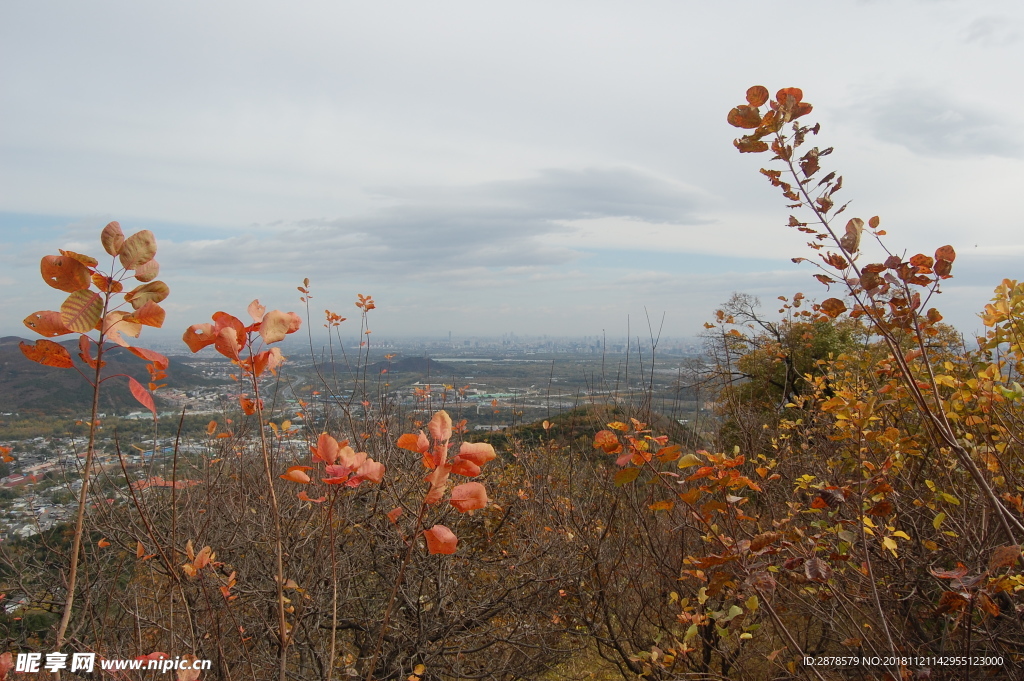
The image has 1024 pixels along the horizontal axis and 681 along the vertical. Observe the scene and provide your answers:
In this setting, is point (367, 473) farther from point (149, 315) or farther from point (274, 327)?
point (149, 315)

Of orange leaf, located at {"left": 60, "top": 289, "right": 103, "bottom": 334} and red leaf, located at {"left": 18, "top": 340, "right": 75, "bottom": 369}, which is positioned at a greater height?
orange leaf, located at {"left": 60, "top": 289, "right": 103, "bottom": 334}

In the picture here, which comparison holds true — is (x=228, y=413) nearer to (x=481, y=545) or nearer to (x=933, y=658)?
(x=481, y=545)

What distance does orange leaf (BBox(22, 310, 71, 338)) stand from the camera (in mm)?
896

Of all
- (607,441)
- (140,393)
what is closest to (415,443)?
(140,393)

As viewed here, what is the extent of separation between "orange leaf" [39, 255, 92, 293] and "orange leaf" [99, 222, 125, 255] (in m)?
0.06

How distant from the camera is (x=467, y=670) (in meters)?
4.05

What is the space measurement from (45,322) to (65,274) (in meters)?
0.09

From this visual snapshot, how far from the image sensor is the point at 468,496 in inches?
41.5

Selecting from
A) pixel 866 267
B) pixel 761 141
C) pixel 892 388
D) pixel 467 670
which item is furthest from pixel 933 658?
pixel 467 670

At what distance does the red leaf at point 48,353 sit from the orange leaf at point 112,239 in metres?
0.19

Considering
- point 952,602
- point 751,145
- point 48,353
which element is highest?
point 751,145

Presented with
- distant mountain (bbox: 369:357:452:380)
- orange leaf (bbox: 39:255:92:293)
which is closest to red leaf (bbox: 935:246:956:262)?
orange leaf (bbox: 39:255:92:293)

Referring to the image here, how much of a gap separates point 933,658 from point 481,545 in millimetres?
3367

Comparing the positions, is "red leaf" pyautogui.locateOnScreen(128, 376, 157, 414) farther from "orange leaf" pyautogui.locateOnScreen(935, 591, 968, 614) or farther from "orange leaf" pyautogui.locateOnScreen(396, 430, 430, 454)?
"orange leaf" pyautogui.locateOnScreen(935, 591, 968, 614)
